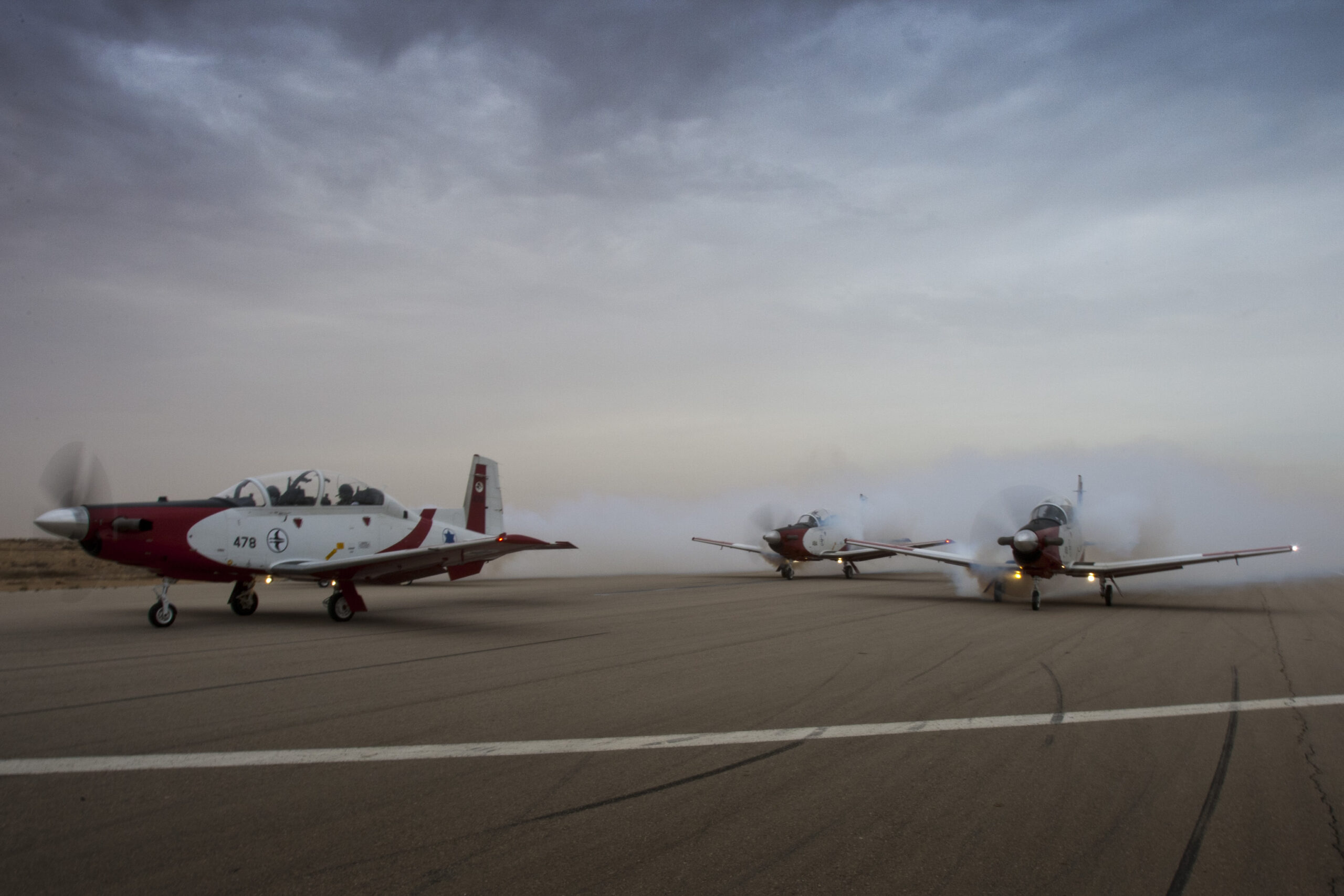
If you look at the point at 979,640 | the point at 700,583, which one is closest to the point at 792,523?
the point at 700,583

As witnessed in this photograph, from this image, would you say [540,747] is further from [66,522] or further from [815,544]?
[815,544]

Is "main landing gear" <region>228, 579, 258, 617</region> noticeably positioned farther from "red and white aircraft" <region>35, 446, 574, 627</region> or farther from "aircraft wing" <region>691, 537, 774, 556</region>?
"aircraft wing" <region>691, 537, 774, 556</region>

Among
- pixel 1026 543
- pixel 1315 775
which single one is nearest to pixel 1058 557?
pixel 1026 543

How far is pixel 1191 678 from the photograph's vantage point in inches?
359

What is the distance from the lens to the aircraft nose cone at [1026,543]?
1841cm

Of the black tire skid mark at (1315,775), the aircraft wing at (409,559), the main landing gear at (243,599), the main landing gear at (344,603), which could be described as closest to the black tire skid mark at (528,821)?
the black tire skid mark at (1315,775)

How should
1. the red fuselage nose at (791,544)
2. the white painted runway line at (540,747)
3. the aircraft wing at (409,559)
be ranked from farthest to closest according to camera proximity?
the red fuselage nose at (791,544) < the aircraft wing at (409,559) < the white painted runway line at (540,747)

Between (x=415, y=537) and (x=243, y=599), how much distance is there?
3.50 m

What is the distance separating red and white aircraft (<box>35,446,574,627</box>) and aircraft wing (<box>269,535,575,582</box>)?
0.03 meters

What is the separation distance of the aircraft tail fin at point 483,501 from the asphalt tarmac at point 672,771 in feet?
38.1

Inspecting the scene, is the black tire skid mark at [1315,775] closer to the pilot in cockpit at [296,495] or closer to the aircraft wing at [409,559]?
the aircraft wing at [409,559]

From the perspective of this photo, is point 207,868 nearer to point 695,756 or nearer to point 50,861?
point 50,861

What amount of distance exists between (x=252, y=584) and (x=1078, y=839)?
15438 mm

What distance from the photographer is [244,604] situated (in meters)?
15.5
